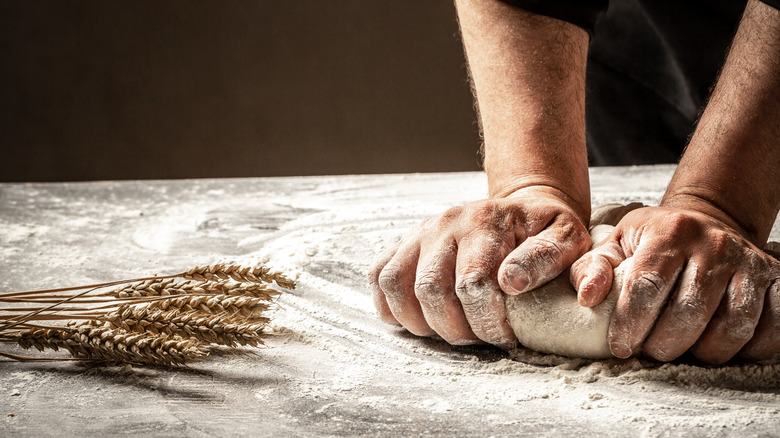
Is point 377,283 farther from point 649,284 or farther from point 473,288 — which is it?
point 649,284

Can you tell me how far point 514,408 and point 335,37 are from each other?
9.36 ft

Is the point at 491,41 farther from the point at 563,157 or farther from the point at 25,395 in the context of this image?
the point at 25,395

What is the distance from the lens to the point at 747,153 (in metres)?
0.92

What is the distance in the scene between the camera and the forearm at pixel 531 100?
1.04 meters

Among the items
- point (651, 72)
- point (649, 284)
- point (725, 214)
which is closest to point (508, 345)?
point (649, 284)

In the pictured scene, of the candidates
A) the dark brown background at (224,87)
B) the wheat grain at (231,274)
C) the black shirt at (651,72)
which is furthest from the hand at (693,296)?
the dark brown background at (224,87)

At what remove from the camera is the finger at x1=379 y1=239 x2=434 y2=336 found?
84 cm

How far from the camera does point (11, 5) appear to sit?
3.08 m

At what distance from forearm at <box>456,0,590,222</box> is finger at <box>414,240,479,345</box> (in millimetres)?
249

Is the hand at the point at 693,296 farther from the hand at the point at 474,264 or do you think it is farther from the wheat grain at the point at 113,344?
the wheat grain at the point at 113,344

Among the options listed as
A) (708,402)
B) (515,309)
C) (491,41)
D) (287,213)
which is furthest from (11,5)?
(708,402)

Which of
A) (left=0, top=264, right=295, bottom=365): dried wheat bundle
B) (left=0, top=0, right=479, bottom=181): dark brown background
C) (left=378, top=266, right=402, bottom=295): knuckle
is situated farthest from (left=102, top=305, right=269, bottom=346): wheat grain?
(left=0, top=0, right=479, bottom=181): dark brown background

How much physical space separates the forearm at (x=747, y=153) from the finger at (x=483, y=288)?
0.96ft

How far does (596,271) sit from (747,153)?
0.33 meters
